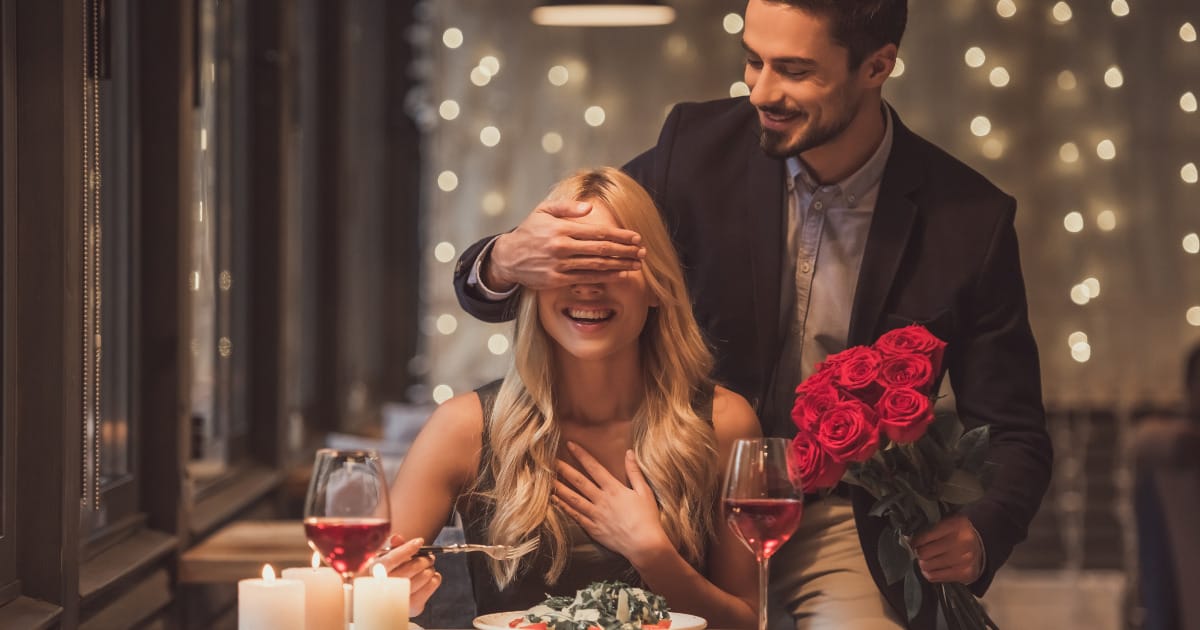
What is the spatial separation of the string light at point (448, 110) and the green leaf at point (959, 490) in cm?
437

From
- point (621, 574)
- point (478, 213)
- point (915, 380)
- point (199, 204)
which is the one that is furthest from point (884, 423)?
point (478, 213)

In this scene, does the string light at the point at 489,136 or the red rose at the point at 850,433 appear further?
the string light at the point at 489,136

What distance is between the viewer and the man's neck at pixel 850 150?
8.38 feet

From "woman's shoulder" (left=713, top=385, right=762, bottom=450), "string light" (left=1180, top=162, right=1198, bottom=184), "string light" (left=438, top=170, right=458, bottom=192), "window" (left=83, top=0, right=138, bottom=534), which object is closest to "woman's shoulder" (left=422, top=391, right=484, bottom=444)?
"woman's shoulder" (left=713, top=385, right=762, bottom=450)

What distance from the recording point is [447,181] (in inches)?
241

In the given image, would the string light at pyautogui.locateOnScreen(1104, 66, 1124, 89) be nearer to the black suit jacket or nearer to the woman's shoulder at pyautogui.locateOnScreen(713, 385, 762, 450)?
the black suit jacket

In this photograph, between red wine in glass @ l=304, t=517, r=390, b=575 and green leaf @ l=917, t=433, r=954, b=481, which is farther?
green leaf @ l=917, t=433, r=954, b=481

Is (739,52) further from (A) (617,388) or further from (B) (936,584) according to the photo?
(B) (936,584)

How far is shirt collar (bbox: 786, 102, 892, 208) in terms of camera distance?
8.43ft

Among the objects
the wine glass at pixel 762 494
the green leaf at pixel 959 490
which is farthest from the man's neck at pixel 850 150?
the wine glass at pixel 762 494

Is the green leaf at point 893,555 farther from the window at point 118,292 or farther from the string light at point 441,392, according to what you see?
the string light at point 441,392

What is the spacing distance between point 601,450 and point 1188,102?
4.77 metres

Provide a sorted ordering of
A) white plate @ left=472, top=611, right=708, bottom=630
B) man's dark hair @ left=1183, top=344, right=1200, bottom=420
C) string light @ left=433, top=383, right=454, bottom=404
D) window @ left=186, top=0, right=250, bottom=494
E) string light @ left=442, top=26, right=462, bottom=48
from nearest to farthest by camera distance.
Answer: white plate @ left=472, top=611, right=708, bottom=630 < man's dark hair @ left=1183, top=344, right=1200, bottom=420 < window @ left=186, top=0, right=250, bottom=494 < string light @ left=442, top=26, right=462, bottom=48 < string light @ left=433, top=383, right=454, bottom=404

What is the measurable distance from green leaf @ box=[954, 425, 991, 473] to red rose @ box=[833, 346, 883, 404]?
0.18 metres
